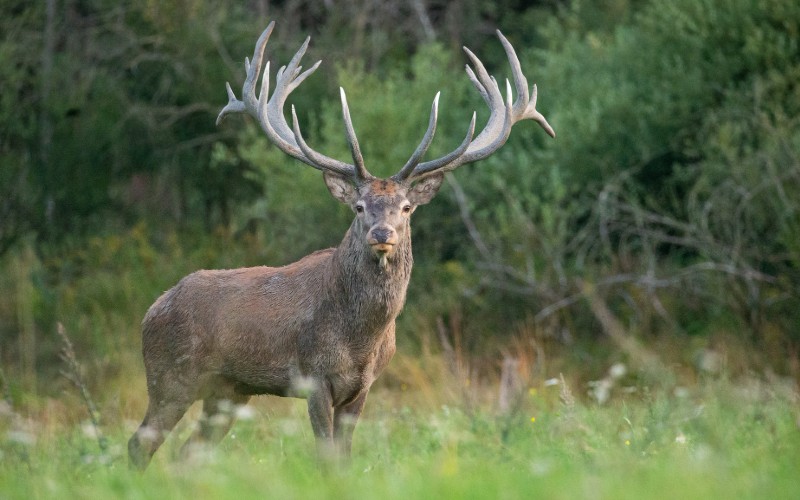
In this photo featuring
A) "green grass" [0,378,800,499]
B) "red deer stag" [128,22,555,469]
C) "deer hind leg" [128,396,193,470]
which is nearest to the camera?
"green grass" [0,378,800,499]

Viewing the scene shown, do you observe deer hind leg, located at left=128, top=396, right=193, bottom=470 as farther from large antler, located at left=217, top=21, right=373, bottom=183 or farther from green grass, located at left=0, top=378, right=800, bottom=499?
large antler, located at left=217, top=21, right=373, bottom=183

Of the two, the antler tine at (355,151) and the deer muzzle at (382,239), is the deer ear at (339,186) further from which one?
the deer muzzle at (382,239)

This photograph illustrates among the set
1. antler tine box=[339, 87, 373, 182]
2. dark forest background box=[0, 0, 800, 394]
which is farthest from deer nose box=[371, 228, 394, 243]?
dark forest background box=[0, 0, 800, 394]

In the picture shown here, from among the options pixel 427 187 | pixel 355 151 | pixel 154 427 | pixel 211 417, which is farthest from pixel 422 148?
pixel 154 427

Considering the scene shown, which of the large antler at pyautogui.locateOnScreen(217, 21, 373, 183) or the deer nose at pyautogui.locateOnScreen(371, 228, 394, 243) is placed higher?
the large antler at pyautogui.locateOnScreen(217, 21, 373, 183)

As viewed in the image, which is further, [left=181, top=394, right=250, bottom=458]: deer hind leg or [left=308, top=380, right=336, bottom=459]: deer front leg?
[left=181, top=394, right=250, bottom=458]: deer hind leg

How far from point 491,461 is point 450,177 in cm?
874

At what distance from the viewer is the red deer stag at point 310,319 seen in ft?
22.2

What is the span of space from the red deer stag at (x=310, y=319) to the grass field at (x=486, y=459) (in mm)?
298

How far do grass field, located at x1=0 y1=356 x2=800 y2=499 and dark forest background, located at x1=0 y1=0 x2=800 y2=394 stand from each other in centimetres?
292

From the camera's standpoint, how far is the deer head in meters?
6.81

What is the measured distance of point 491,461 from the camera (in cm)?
551

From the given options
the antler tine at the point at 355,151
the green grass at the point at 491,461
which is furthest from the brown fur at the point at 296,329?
the green grass at the point at 491,461

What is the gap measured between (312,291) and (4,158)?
998cm
